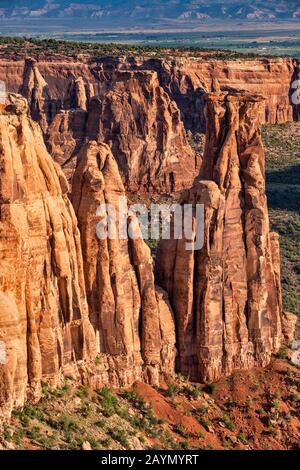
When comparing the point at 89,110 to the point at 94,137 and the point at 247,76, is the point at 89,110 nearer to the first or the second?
the point at 94,137

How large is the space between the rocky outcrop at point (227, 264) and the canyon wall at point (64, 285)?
1151mm

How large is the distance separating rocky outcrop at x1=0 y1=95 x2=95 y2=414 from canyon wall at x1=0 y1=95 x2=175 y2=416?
35mm

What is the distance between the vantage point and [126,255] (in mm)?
44250

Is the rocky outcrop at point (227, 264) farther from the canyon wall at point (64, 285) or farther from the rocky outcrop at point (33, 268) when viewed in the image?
the rocky outcrop at point (33, 268)

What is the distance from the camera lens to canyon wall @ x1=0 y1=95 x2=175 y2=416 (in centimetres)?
3834

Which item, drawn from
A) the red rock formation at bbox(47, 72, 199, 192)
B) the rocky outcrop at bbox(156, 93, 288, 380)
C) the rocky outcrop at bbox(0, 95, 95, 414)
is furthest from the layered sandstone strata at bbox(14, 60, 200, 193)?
the rocky outcrop at bbox(0, 95, 95, 414)

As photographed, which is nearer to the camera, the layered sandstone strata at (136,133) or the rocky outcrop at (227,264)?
the rocky outcrop at (227,264)

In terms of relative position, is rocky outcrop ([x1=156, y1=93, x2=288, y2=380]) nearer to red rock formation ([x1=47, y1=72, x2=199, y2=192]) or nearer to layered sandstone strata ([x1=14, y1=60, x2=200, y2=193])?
layered sandstone strata ([x1=14, y1=60, x2=200, y2=193])

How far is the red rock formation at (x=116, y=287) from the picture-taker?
4312 cm

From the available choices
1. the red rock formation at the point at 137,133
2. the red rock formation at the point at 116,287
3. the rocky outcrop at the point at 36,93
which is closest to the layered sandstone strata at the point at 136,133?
the red rock formation at the point at 137,133

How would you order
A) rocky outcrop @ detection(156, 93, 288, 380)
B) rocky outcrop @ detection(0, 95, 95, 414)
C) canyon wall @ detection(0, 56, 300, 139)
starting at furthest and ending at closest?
canyon wall @ detection(0, 56, 300, 139), rocky outcrop @ detection(156, 93, 288, 380), rocky outcrop @ detection(0, 95, 95, 414)

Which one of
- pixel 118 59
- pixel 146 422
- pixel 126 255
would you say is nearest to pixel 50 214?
pixel 126 255

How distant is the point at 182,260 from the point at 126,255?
9.20ft
